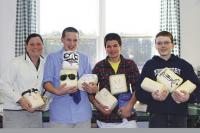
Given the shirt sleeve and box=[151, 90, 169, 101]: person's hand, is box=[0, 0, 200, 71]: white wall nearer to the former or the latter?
the shirt sleeve

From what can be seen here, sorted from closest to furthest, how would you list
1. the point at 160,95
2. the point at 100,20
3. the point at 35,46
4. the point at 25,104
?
the point at 160,95, the point at 25,104, the point at 35,46, the point at 100,20

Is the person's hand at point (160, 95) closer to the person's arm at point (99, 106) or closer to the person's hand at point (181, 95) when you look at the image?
the person's hand at point (181, 95)

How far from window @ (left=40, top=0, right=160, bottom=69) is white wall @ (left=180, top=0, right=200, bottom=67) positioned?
0.38 meters

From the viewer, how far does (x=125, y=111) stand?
2096mm

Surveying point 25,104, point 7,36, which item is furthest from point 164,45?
point 7,36

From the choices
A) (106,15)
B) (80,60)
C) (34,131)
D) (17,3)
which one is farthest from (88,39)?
(34,131)

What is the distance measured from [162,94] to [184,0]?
2922 mm

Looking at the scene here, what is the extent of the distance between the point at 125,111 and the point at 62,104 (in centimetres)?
43

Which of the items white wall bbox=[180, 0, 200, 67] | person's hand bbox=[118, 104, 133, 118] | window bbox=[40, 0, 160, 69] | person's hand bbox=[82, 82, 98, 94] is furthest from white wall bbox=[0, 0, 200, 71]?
person's hand bbox=[82, 82, 98, 94]

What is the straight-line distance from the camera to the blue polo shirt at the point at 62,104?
202cm

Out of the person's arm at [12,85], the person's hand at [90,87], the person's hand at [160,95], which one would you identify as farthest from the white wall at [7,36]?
the person's hand at [160,95]

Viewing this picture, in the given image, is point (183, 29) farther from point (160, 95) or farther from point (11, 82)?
point (11, 82)

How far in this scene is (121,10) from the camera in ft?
15.0

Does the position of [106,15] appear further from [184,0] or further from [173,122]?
[173,122]
